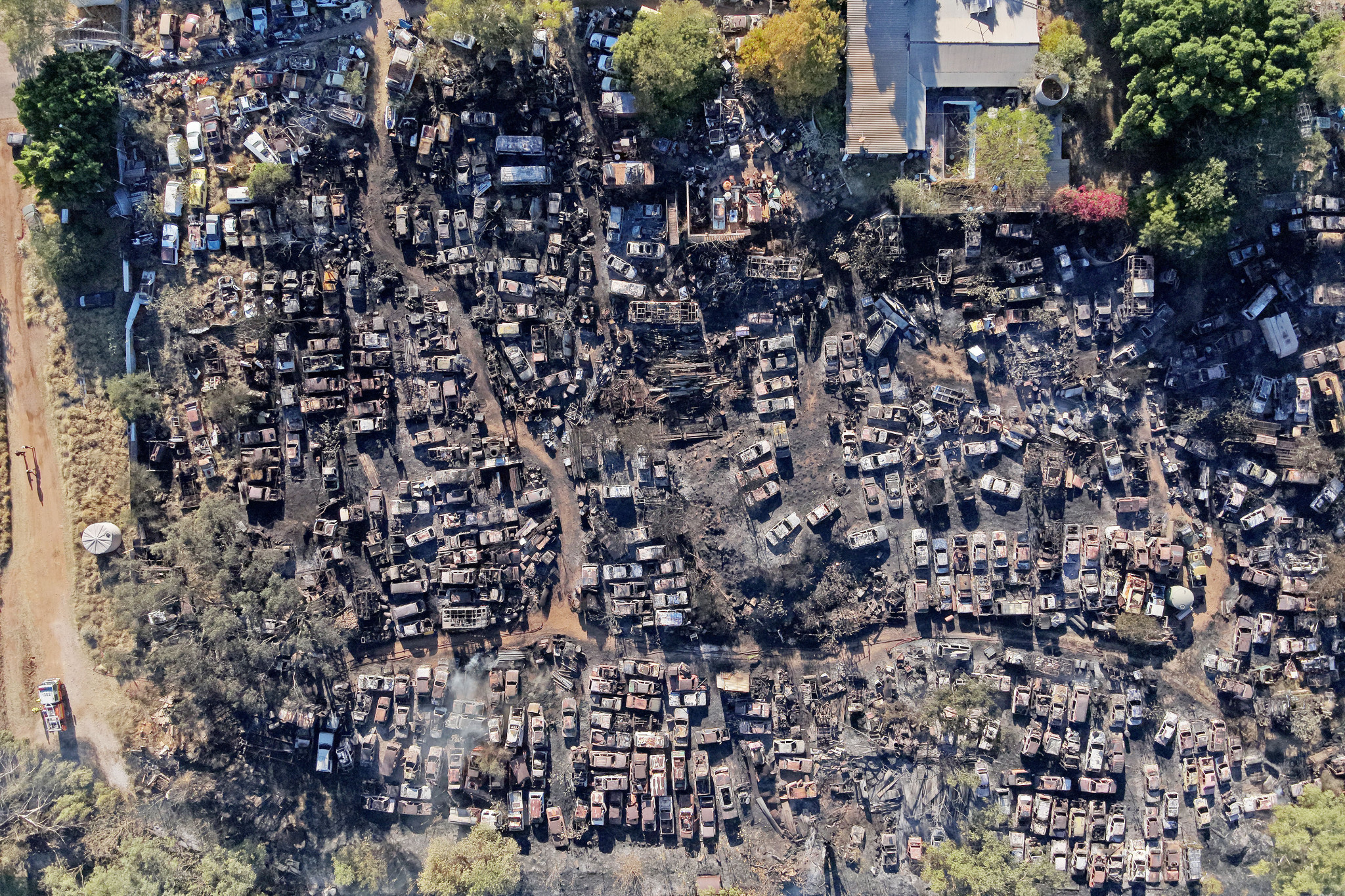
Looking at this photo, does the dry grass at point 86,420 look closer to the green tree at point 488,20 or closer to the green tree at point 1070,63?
the green tree at point 488,20

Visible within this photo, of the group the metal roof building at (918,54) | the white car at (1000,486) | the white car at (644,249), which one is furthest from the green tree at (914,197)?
the white car at (1000,486)

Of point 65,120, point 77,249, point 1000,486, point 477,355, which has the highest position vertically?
point 65,120

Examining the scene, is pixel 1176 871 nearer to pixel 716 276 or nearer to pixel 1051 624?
pixel 1051 624

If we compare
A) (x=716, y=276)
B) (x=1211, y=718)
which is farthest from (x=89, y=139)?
(x=1211, y=718)

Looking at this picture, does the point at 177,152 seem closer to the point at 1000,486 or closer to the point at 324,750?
the point at 324,750

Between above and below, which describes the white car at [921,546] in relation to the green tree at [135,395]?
below

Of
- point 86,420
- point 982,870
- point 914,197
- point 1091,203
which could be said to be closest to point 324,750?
point 86,420

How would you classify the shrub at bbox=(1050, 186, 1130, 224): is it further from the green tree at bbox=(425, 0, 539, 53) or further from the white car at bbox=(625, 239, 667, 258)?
the green tree at bbox=(425, 0, 539, 53)
